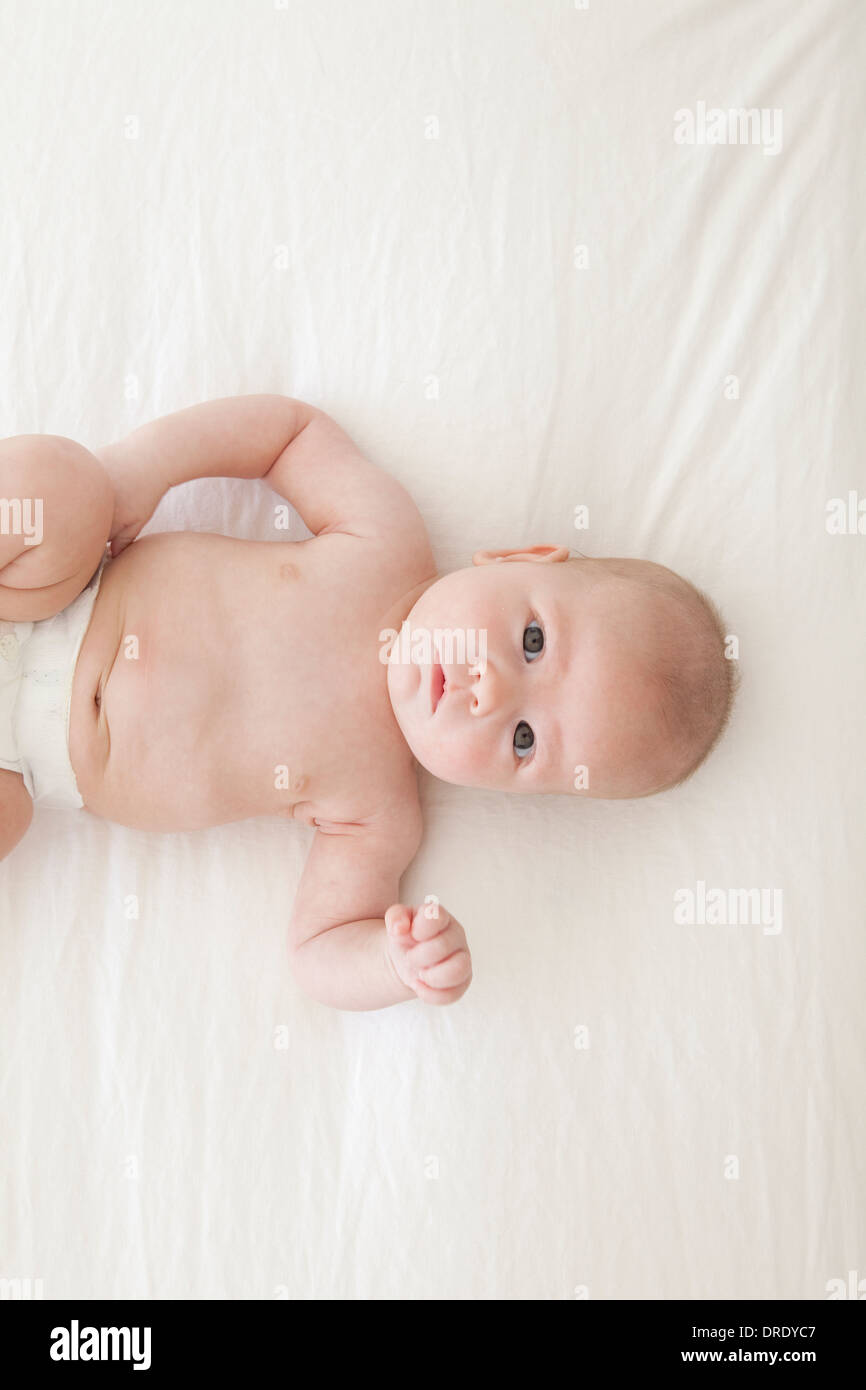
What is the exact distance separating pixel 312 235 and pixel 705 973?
1.56 meters

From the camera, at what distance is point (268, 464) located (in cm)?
211

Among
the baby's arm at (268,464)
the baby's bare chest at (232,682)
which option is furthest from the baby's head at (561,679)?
the baby's arm at (268,464)

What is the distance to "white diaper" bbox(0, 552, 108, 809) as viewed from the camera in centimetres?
200

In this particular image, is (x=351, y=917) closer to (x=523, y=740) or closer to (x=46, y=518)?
(x=523, y=740)

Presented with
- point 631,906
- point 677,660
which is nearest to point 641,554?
point 677,660

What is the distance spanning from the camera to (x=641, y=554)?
7.17 ft

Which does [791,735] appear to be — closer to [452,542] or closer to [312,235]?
[452,542]

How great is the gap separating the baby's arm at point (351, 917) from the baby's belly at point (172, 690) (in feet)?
0.61

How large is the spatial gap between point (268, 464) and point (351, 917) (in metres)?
0.82

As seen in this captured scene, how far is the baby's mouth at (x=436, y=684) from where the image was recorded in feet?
6.17

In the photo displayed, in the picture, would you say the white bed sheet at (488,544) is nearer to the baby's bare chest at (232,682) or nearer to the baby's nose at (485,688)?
the baby's bare chest at (232,682)

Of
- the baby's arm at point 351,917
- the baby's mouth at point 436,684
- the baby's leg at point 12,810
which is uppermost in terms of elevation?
the baby's mouth at point 436,684

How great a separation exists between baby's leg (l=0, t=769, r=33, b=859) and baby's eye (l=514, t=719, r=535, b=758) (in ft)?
2.81
